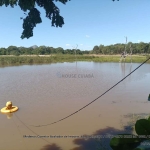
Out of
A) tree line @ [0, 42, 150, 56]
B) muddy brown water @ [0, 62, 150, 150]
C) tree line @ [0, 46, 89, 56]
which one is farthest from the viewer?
tree line @ [0, 46, 89, 56]

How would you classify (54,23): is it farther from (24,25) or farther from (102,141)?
(102,141)

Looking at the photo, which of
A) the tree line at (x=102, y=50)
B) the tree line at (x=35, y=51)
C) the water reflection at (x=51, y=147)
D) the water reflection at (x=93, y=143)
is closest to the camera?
the water reflection at (x=93, y=143)

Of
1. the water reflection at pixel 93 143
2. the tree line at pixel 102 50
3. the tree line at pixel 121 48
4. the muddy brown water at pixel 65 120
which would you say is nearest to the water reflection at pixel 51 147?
the muddy brown water at pixel 65 120

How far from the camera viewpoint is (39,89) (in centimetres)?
1110

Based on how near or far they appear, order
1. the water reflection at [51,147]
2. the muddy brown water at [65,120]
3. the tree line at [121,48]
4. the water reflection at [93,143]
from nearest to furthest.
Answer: the water reflection at [93,143] < the water reflection at [51,147] < the muddy brown water at [65,120] < the tree line at [121,48]

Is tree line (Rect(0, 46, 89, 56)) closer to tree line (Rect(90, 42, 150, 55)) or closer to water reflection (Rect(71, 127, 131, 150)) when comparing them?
tree line (Rect(90, 42, 150, 55))

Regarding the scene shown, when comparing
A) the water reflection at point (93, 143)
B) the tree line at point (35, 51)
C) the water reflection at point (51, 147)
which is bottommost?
the water reflection at point (51, 147)

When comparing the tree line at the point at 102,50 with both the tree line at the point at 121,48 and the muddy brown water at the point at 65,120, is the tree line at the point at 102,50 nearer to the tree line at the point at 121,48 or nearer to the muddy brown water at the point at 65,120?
the tree line at the point at 121,48

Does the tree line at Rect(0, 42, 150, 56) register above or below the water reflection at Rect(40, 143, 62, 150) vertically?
above

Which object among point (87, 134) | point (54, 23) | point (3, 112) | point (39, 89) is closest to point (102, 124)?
point (87, 134)

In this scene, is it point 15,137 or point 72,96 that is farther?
point 72,96

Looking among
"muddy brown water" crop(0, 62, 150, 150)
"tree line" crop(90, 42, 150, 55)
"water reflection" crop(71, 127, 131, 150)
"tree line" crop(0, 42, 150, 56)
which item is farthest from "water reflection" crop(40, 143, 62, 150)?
"tree line" crop(0, 42, 150, 56)

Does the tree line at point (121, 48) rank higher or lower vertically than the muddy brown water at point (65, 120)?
higher

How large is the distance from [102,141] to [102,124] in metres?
1.26
